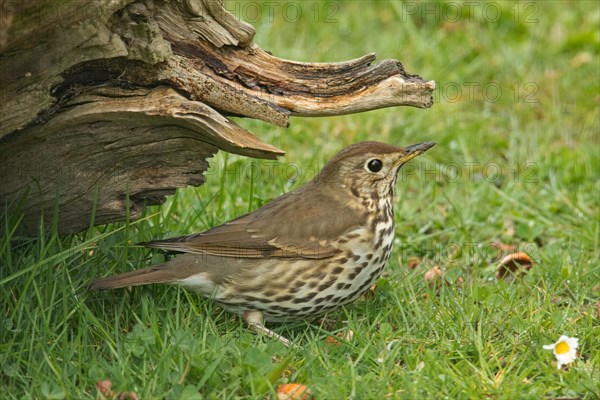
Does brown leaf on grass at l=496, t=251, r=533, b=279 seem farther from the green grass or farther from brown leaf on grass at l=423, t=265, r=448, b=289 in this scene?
brown leaf on grass at l=423, t=265, r=448, b=289

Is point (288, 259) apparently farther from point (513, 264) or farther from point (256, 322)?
point (513, 264)

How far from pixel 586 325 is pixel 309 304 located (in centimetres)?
146

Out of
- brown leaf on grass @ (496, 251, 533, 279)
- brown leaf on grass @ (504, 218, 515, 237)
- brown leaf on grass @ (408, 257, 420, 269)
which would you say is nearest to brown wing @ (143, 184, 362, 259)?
brown leaf on grass @ (408, 257, 420, 269)

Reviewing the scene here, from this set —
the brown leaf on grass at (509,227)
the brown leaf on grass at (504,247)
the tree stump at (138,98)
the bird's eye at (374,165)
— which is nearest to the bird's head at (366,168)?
the bird's eye at (374,165)

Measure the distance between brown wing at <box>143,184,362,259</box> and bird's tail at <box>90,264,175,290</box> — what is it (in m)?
0.15

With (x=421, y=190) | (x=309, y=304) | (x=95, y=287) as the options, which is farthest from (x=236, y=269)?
(x=421, y=190)

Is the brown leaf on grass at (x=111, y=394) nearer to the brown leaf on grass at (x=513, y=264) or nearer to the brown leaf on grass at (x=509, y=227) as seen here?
the brown leaf on grass at (x=513, y=264)

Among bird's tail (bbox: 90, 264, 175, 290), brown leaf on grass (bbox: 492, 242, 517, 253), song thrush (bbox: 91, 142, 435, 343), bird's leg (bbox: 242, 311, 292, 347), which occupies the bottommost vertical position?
bird's leg (bbox: 242, 311, 292, 347)

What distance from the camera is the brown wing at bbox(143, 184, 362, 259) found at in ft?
17.2

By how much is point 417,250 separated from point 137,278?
2230 millimetres

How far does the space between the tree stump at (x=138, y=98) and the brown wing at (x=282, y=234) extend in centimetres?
35

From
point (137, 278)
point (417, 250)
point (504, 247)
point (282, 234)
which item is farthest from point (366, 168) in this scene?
point (504, 247)

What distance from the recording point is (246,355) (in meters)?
4.53

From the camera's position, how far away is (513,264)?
6.09m
